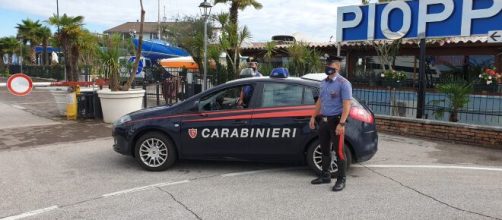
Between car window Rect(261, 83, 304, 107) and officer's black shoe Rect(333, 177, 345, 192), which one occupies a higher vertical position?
car window Rect(261, 83, 304, 107)

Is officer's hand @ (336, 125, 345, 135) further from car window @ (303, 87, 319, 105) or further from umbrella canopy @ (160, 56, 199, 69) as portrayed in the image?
umbrella canopy @ (160, 56, 199, 69)

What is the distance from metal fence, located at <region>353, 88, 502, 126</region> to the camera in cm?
959

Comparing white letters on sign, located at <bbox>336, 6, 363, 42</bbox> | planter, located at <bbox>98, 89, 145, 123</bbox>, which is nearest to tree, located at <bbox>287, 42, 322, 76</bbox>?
white letters on sign, located at <bbox>336, 6, 363, 42</bbox>

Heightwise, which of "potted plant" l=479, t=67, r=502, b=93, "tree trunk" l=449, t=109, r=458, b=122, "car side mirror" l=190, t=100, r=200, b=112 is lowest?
"tree trunk" l=449, t=109, r=458, b=122

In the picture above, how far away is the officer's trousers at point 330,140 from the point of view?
569 centimetres

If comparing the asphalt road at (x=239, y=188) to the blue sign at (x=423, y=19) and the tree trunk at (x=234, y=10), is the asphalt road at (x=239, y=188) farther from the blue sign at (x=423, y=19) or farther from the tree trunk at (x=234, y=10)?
the tree trunk at (x=234, y=10)

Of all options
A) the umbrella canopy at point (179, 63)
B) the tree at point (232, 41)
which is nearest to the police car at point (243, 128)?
the tree at point (232, 41)

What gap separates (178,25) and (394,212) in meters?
37.4

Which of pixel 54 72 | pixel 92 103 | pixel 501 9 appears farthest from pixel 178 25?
pixel 501 9

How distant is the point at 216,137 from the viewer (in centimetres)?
A: 647

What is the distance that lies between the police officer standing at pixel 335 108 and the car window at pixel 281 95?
0.59 m

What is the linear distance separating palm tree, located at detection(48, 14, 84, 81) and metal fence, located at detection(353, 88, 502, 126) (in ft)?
29.1

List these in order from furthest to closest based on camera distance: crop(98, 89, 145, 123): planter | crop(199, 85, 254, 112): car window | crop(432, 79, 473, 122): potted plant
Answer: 1. crop(98, 89, 145, 123): planter
2. crop(432, 79, 473, 122): potted plant
3. crop(199, 85, 254, 112): car window

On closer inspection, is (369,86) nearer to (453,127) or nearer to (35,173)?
(453,127)
